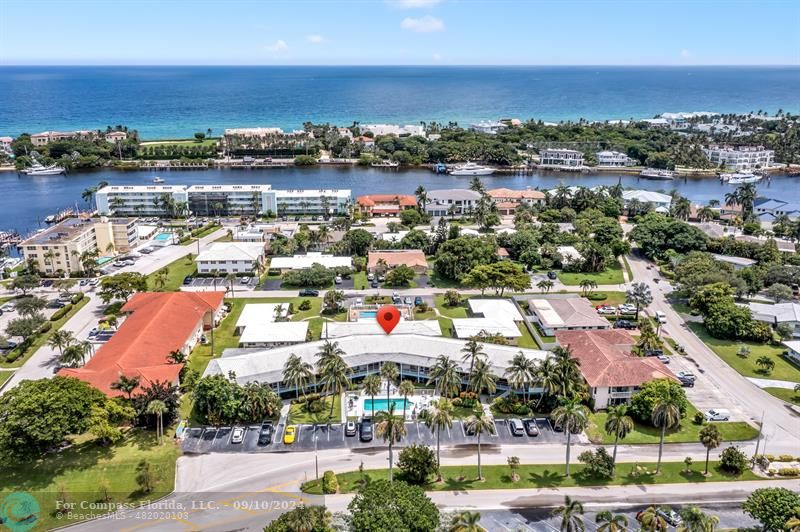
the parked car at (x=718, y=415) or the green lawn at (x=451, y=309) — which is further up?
the green lawn at (x=451, y=309)

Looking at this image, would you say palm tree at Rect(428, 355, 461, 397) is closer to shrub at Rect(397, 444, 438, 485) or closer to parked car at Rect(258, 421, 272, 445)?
shrub at Rect(397, 444, 438, 485)

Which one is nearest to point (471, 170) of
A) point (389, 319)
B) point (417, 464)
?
point (389, 319)

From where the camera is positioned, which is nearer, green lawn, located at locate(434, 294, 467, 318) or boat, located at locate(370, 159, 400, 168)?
green lawn, located at locate(434, 294, 467, 318)

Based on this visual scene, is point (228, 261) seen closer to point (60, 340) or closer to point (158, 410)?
point (60, 340)

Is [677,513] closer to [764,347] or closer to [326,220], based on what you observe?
[764,347]

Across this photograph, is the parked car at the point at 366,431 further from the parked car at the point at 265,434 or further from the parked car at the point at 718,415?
the parked car at the point at 718,415

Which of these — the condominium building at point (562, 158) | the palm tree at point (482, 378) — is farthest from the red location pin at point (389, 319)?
the condominium building at point (562, 158)

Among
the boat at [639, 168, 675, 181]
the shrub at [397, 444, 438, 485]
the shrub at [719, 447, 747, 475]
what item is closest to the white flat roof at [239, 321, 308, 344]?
the shrub at [397, 444, 438, 485]
